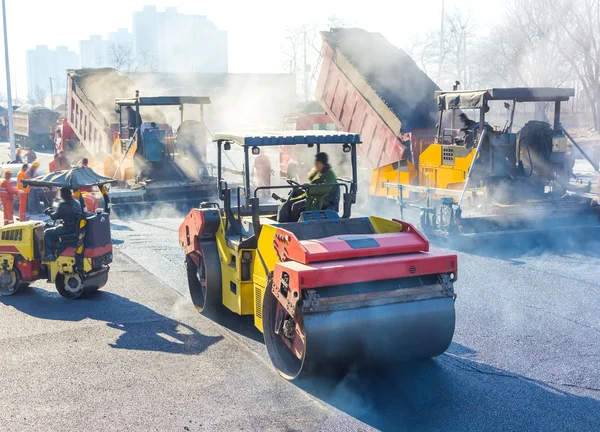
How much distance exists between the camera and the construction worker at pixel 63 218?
27.0 ft

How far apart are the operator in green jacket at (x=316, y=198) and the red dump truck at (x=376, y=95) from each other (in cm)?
731

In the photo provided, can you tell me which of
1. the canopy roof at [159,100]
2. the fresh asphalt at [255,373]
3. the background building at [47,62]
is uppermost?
the background building at [47,62]

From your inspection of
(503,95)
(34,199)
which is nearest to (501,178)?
(503,95)

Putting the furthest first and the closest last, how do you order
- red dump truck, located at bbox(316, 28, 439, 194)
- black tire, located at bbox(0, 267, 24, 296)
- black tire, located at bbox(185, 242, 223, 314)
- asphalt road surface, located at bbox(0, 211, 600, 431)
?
red dump truck, located at bbox(316, 28, 439, 194) → black tire, located at bbox(0, 267, 24, 296) → black tire, located at bbox(185, 242, 223, 314) → asphalt road surface, located at bbox(0, 211, 600, 431)

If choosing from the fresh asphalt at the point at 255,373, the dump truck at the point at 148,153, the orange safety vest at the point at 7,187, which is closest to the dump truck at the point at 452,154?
the fresh asphalt at the point at 255,373

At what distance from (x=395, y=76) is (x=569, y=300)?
28.6 ft

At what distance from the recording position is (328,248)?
5.62 m

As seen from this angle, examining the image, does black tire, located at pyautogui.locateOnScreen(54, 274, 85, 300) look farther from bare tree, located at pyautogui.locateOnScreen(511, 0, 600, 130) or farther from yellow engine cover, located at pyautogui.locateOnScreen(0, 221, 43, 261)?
bare tree, located at pyautogui.locateOnScreen(511, 0, 600, 130)

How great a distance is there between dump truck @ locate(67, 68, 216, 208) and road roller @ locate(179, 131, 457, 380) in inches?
339

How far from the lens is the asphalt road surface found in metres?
5.01

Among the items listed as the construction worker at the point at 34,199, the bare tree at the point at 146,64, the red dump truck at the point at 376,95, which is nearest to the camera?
the red dump truck at the point at 376,95

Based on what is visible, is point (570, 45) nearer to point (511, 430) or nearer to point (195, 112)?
point (195, 112)

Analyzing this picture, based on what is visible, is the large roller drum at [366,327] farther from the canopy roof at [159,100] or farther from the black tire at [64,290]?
the canopy roof at [159,100]

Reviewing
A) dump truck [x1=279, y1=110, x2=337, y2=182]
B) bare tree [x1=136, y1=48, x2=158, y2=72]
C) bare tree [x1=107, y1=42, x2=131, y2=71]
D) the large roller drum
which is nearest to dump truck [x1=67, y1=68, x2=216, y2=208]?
dump truck [x1=279, y1=110, x2=337, y2=182]
